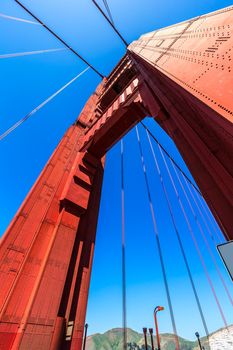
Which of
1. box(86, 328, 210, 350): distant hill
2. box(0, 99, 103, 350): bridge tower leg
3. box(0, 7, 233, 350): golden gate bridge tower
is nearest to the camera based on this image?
box(0, 7, 233, 350): golden gate bridge tower

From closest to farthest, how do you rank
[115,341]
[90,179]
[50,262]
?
1. [50,262]
2. [90,179]
3. [115,341]

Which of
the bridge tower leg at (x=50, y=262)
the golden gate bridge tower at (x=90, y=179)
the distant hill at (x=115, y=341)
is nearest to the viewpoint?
the golden gate bridge tower at (x=90, y=179)

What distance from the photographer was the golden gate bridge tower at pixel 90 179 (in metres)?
2.10

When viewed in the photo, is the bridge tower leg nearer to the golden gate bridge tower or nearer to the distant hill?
the golden gate bridge tower

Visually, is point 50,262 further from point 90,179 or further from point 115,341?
point 115,341

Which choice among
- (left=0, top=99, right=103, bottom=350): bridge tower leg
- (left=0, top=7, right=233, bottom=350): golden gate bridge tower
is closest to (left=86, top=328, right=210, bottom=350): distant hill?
(left=0, top=99, right=103, bottom=350): bridge tower leg

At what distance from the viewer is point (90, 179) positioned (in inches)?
268

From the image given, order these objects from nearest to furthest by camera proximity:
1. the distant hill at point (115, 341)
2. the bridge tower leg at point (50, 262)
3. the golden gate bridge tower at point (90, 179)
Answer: the golden gate bridge tower at point (90, 179) < the bridge tower leg at point (50, 262) < the distant hill at point (115, 341)

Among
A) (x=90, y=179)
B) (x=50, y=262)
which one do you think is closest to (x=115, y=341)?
(x=90, y=179)

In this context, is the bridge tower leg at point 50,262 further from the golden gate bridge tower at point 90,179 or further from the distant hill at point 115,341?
the distant hill at point 115,341

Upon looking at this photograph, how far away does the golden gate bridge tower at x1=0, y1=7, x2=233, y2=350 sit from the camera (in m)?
2.10

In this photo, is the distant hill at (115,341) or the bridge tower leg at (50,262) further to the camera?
the distant hill at (115,341)

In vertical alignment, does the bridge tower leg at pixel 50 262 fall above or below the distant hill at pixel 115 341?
below

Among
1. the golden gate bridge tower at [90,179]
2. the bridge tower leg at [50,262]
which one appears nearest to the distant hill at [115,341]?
the bridge tower leg at [50,262]
